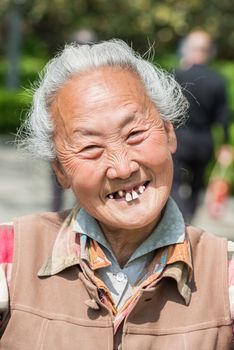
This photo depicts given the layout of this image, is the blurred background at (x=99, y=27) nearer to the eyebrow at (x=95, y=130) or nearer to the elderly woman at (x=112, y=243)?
the elderly woman at (x=112, y=243)

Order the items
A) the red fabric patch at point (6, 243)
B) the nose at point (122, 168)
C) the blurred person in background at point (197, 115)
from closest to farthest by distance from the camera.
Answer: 1. the nose at point (122, 168)
2. the red fabric patch at point (6, 243)
3. the blurred person in background at point (197, 115)

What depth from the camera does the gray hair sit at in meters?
2.39

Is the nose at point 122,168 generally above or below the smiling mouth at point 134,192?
above

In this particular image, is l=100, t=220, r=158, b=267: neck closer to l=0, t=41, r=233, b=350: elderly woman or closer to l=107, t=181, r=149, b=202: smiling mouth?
l=0, t=41, r=233, b=350: elderly woman

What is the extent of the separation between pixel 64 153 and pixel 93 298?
1.22 ft

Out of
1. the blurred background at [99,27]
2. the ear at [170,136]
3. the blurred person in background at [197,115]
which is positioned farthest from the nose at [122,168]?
the blurred background at [99,27]

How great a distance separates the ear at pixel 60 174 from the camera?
242 cm

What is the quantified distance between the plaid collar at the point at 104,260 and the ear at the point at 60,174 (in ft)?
0.37

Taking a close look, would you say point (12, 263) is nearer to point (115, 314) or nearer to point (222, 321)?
point (115, 314)

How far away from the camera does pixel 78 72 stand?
238 centimetres

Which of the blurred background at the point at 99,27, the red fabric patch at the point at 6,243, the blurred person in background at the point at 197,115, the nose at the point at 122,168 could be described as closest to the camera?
the nose at the point at 122,168

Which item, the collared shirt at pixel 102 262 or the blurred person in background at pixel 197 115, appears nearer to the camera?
the collared shirt at pixel 102 262

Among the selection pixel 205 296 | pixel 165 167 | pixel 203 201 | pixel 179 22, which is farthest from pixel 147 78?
pixel 179 22

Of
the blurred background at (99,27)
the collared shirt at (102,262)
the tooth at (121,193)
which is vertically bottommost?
the collared shirt at (102,262)
